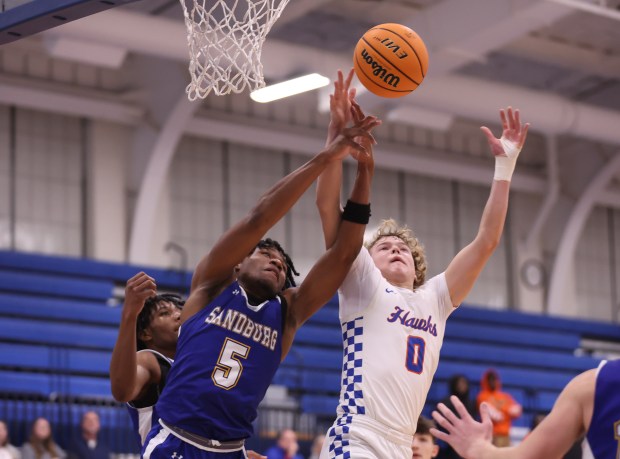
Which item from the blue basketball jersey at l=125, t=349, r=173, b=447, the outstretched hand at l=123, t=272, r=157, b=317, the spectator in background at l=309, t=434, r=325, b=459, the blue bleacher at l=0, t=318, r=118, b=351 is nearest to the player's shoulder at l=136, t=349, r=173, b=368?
the blue basketball jersey at l=125, t=349, r=173, b=447

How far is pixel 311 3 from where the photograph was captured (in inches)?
655

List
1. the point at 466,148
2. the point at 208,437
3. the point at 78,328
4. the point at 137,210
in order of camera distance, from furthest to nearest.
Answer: the point at 466,148 → the point at 137,210 → the point at 78,328 → the point at 208,437

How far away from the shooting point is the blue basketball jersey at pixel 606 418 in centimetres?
354

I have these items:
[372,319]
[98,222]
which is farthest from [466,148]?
[372,319]

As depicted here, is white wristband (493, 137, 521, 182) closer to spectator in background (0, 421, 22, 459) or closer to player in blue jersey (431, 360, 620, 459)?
player in blue jersey (431, 360, 620, 459)

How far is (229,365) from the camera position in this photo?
537cm

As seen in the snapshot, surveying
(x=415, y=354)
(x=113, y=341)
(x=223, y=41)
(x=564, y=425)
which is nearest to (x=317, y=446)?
(x=113, y=341)

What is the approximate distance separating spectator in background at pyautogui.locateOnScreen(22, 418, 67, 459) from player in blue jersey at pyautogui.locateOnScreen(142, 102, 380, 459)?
7.71m

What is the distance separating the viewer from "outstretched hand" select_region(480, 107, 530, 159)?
6258 millimetres

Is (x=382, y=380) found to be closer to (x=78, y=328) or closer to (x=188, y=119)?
(x=78, y=328)

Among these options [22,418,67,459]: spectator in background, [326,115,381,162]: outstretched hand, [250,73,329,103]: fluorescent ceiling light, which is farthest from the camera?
[250,73,329,103]: fluorescent ceiling light

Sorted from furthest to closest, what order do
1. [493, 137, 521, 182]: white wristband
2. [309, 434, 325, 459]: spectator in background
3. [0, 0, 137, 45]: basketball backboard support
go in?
[309, 434, 325, 459]: spectator in background < [0, 0, 137, 45]: basketball backboard support < [493, 137, 521, 182]: white wristband

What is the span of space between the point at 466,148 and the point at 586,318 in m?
4.21

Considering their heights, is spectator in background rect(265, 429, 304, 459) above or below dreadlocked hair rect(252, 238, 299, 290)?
below
